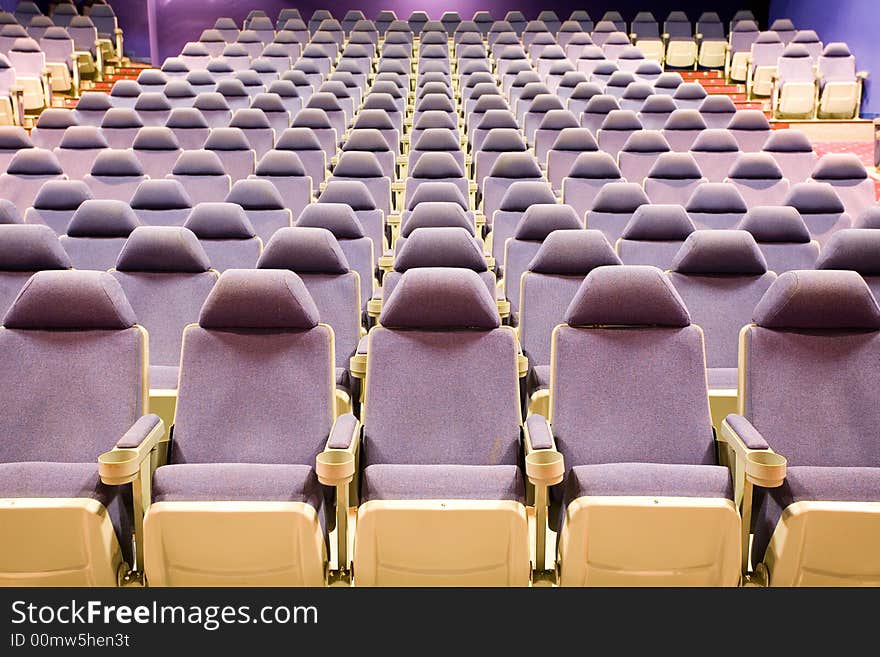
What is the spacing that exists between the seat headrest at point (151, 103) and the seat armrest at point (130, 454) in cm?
467

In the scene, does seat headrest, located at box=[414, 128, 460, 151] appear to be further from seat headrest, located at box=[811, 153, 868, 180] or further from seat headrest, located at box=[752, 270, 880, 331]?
seat headrest, located at box=[752, 270, 880, 331]

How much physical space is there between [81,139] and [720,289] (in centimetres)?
378

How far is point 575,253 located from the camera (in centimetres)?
253

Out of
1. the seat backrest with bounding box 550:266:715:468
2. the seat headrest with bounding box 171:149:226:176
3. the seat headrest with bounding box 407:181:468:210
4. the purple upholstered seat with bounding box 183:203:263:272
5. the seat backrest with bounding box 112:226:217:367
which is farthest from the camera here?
the seat headrest with bounding box 171:149:226:176

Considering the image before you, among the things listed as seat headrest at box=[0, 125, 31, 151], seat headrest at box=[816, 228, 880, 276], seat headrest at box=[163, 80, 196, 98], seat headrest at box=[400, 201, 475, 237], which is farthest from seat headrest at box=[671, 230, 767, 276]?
seat headrest at box=[163, 80, 196, 98]

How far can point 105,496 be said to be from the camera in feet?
5.68

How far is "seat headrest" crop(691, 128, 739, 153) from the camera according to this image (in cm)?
468

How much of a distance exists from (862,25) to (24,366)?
27.5 ft

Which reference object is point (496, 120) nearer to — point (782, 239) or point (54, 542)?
point (782, 239)

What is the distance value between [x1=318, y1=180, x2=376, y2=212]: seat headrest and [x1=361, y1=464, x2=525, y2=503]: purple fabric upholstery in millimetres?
1907

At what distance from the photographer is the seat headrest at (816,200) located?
11.4 feet

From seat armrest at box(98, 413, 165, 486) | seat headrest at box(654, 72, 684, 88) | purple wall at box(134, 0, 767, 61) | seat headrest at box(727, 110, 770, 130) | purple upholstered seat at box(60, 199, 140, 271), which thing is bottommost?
seat armrest at box(98, 413, 165, 486)

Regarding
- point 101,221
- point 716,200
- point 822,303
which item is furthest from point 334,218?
point 822,303

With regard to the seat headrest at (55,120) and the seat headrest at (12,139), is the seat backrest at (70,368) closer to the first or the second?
the seat headrest at (12,139)
